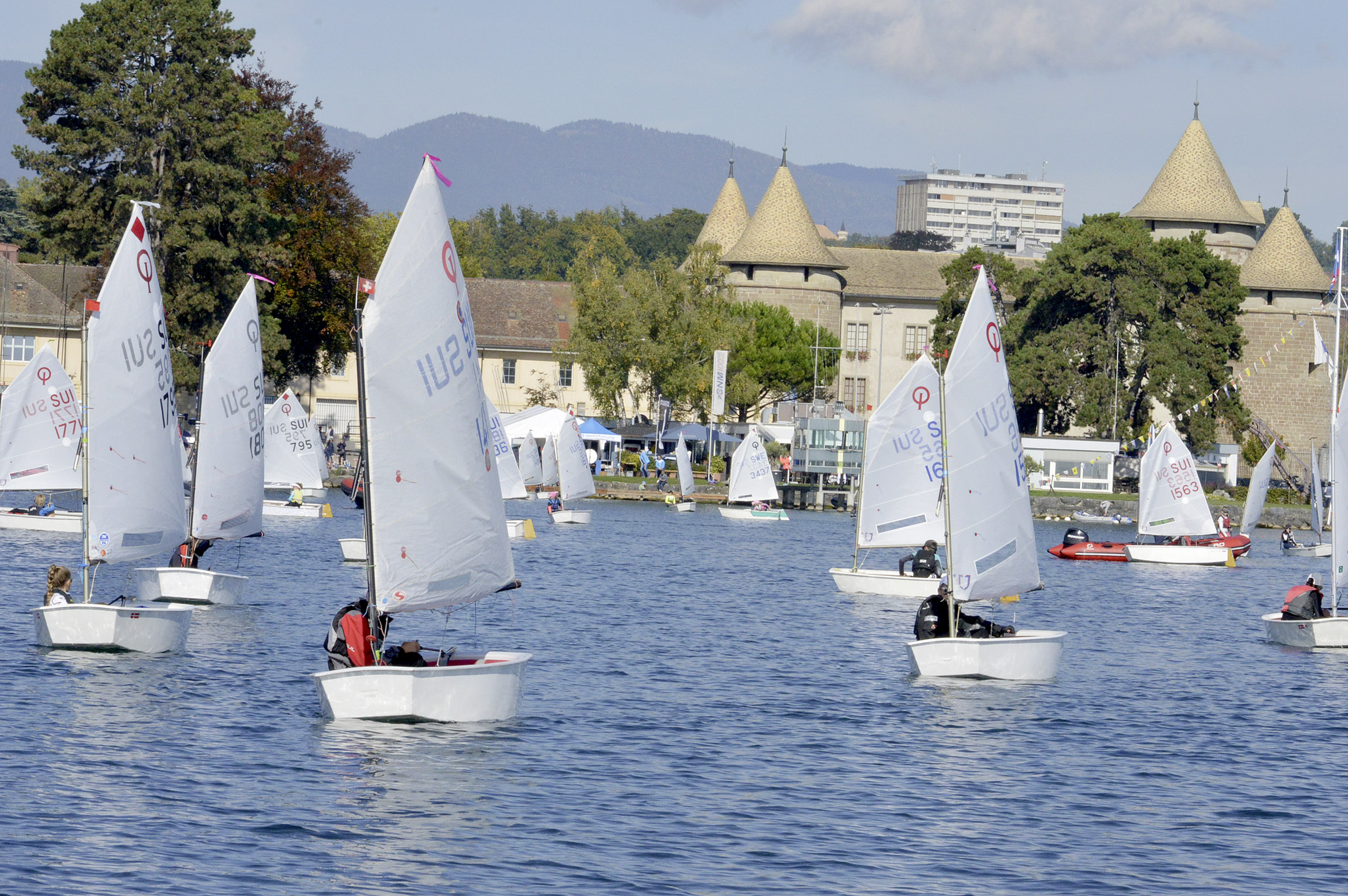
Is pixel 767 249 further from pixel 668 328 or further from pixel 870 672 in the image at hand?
pixel 870 672

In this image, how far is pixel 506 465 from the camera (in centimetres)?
5503

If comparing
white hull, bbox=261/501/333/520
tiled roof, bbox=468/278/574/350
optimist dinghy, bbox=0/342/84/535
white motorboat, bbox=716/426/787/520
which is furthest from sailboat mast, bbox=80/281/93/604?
tiled roof, bbox=468/278/574/350

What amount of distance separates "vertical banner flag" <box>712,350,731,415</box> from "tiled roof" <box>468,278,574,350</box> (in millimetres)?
14530

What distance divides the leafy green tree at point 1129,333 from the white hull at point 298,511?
42.5m

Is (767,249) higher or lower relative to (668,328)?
higher

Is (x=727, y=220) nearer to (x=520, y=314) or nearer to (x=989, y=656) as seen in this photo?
(x=520, y=314)

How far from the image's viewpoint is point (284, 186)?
78125 millimetres

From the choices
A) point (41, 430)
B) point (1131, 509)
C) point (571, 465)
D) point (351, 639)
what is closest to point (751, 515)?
point (571, 465)

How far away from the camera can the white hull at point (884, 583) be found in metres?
35.6

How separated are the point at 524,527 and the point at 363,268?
106 ft


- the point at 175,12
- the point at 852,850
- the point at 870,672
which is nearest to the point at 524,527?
the point at 870,672

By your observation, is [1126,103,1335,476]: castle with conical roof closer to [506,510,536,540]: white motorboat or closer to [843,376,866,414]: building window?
[843,376,866,414]: building window

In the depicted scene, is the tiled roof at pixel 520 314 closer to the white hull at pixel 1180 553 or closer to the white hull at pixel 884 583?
the white hull at pixel 1180 553

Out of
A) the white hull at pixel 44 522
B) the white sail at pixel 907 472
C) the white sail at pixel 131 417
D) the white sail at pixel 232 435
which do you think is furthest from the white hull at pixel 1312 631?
the white hull at pixel 44 522
